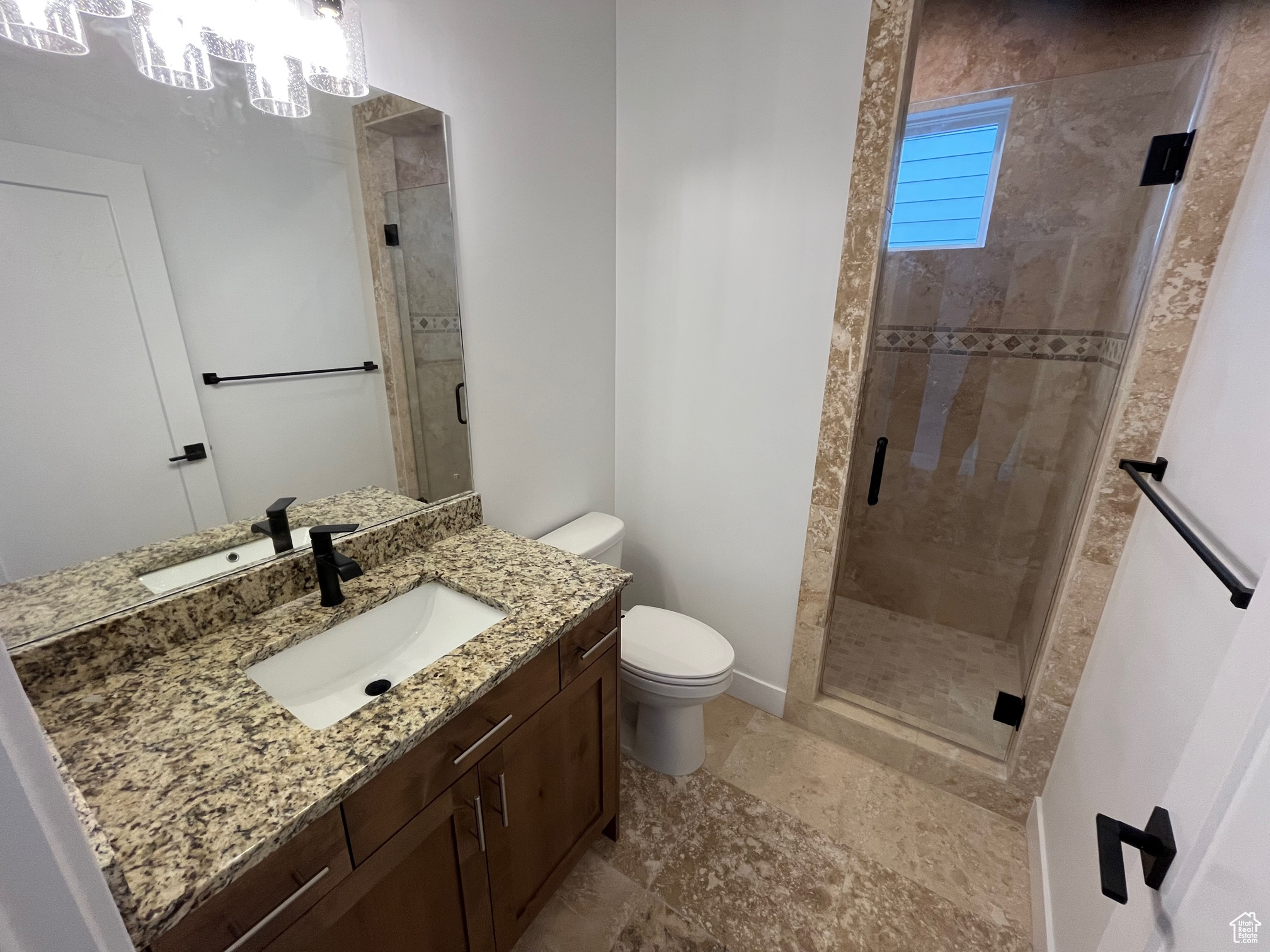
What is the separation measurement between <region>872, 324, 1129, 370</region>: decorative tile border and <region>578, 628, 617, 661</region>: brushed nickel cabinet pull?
4.50 ft

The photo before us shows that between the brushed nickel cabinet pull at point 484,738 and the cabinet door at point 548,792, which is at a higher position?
the brushed nickel cabinet pull at point 484,738

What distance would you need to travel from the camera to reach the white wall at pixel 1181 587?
2.76 ft

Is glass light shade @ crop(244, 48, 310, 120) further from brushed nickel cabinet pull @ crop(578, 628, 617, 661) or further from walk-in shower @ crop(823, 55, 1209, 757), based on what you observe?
walk-in shower @ crop(823, 55, 1209, 757)

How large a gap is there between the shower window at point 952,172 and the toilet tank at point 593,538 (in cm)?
159

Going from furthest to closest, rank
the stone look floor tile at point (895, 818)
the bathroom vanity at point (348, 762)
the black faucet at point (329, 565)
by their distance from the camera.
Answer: the stone look floor tile at point (895, 818)
the black faucet at point (329, 565)
the bathroom vanity at point (348, 762)

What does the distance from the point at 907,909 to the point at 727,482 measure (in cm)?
129

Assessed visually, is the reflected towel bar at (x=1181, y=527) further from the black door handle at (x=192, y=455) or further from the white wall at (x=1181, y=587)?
the black door handle at (x=192, y=455)

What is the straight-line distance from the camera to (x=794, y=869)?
152cm

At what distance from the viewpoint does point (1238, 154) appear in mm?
1080

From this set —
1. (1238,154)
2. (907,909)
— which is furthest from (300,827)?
(1238,154)

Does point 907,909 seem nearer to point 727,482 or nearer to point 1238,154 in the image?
point 727,482

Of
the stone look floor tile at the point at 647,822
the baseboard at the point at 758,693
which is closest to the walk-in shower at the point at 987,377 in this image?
the baseboard at the point at 758,693

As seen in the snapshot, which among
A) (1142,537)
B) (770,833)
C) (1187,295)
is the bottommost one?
(770,833)

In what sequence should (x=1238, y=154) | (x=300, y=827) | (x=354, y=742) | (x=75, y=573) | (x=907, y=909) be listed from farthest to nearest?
(x=907, y=909)
(x=1238, y=154)
(x=75, y=573)
(x=354, y=742)
(x=300, y=827)
